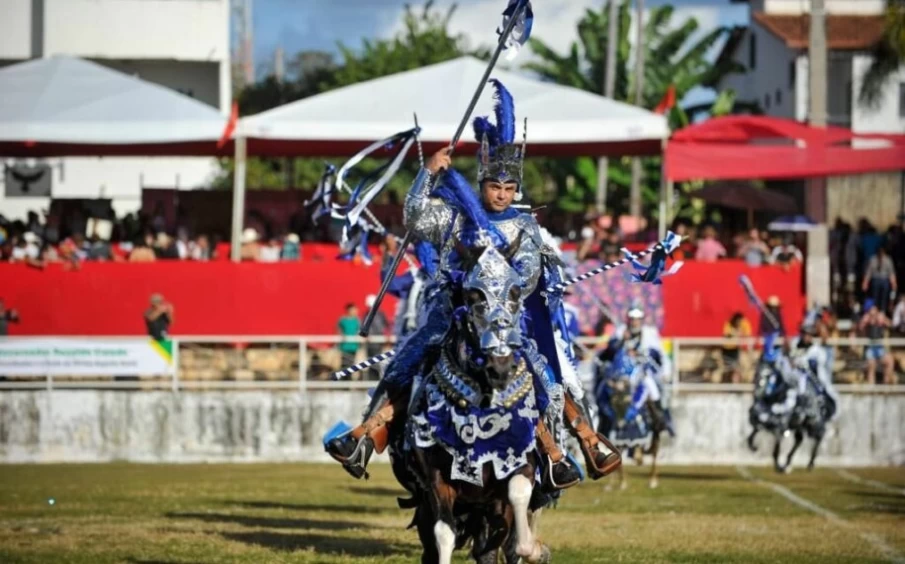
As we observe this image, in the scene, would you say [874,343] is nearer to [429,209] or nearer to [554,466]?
[554,466]

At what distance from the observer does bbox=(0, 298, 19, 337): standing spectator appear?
29.4m

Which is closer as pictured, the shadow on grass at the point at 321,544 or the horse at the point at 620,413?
the shadow on grass at the point at 321,544

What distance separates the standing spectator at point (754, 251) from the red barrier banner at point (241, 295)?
399mm

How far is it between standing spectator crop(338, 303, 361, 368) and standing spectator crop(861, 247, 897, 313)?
8.19m

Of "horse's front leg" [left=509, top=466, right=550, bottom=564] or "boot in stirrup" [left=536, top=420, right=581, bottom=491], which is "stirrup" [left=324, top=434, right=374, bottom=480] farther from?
"horse's front leg" [left=509, top=466, right=550, bottom=564]

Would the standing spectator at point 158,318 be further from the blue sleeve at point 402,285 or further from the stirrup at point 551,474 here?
the stirrup at point 551,474

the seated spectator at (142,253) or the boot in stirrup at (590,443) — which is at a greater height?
the seated spectator at (142,253)

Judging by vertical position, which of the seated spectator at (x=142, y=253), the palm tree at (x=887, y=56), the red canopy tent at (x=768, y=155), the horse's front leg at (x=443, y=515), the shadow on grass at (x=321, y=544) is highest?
the palm tree at (x=887, y=56)

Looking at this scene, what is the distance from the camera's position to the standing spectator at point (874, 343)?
29.0 meters

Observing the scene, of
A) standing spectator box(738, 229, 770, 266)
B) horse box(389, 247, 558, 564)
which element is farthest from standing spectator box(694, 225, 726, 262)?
horse box(389, 247, 558, 564)

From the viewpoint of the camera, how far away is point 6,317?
29.5m

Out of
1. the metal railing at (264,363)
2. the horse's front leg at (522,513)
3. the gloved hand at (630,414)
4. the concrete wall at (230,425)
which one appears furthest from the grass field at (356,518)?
the horse's front leg at (522,513)

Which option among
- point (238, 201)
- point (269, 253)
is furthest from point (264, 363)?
point (238, 201)

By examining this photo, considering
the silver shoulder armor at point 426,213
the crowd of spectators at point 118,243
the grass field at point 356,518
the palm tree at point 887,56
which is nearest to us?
the silver shoulder armor at point 426,213
